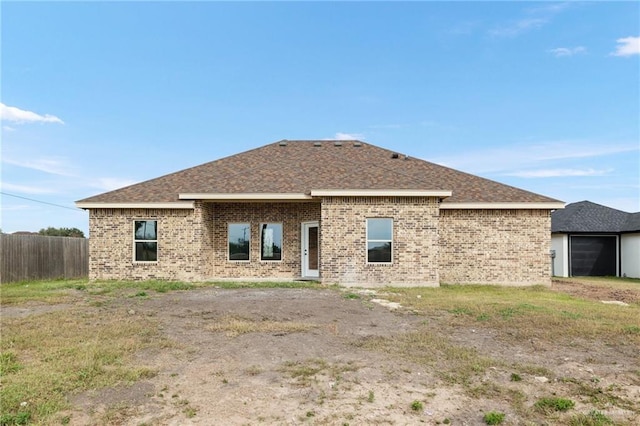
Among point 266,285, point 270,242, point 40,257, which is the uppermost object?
point 270,242

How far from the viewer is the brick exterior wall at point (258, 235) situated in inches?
642

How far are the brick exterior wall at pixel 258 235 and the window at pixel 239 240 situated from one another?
157 mm

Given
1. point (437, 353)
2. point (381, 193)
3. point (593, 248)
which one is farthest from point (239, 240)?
point (593, 248)

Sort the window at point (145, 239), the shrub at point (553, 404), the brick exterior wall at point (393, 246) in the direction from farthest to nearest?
the window at point (145, 239)
the brick exterior wall at point (393, 246)
the shrub at point (553, 404)

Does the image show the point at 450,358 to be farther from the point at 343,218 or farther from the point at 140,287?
the point at 140,287

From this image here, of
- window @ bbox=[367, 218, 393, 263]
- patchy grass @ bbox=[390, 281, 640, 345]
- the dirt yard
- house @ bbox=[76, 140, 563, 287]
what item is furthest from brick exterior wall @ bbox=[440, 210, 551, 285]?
the dirt yard

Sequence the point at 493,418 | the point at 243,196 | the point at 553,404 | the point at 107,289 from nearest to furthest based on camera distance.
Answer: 1. the point at 493,418
2. the point at 553,404
3. the point at 107,289
4. the point at 243,196

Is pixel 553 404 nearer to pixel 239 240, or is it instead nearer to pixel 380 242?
pixel 380 242

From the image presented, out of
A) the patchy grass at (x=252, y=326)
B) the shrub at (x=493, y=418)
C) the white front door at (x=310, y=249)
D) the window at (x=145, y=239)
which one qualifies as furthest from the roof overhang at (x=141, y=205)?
the shrub at (x=493, y=418)

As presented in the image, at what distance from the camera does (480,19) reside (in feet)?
50.4

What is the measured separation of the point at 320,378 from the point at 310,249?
11385 millimetres

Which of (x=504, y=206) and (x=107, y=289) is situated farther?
(x=504, y=206)

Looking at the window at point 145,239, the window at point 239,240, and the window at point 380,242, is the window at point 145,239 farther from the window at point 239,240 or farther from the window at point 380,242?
the window at point 380,242

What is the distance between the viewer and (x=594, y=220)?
22422 mm
